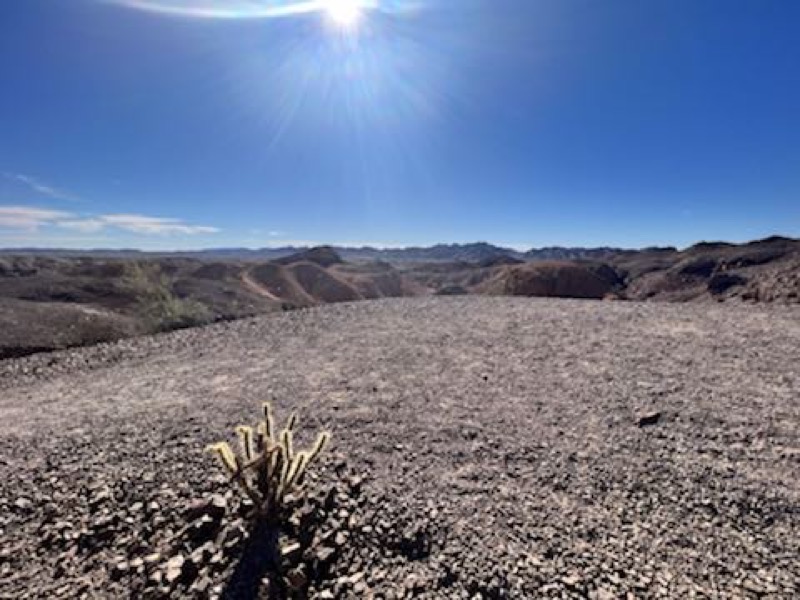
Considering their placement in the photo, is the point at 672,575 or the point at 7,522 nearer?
the point at 672,575

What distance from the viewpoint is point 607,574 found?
354 cm

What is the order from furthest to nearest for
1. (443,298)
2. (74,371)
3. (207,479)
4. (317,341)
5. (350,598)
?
(443,298) < (317,341) < (74,371) < (207,479) < (350,598)

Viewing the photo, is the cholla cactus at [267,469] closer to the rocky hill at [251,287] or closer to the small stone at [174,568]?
the small stone at [174,568]

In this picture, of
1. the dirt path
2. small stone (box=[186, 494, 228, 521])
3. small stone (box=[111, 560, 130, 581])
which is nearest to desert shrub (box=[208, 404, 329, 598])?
small stone (box=[186, 494, 228, 521])

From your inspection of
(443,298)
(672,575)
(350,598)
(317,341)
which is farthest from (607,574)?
(443,298)

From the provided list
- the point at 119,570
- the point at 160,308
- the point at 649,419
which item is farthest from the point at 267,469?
the point at 160,308

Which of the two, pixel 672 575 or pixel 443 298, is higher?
pixel 443 298

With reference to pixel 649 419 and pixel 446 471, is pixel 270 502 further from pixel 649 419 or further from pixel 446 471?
pixel 649 419

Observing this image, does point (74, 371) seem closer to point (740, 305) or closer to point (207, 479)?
point (207, 479)

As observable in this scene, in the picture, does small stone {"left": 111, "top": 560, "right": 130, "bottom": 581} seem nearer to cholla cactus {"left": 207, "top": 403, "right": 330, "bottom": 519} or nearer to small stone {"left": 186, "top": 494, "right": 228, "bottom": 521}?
small stone {"left": 186, "top": 494, "right": 228, "bottom": 521}

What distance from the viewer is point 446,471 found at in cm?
497

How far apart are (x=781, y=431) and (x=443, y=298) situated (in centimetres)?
1055

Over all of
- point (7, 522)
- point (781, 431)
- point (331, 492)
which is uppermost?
point (781, 431)

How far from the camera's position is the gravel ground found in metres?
3.66
